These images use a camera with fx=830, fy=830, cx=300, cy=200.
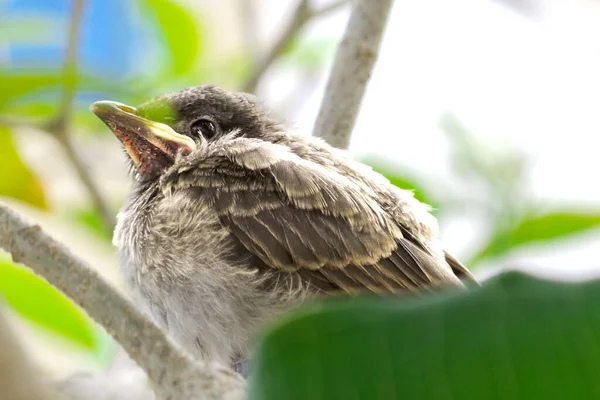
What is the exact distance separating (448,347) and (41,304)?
2.72 metres

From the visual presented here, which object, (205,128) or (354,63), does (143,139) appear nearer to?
(205,128)

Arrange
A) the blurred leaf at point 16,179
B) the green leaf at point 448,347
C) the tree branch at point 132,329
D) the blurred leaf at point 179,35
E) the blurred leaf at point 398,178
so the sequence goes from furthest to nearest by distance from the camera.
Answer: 1. the blurred leaf at point 179,35
2. the blurred leaf at point 16,179
3. the blurred leaf at point 398,178
4. the tree branch at point 132,329
5. the green leaf at point 448,347

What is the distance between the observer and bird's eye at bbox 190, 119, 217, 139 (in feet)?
8.23

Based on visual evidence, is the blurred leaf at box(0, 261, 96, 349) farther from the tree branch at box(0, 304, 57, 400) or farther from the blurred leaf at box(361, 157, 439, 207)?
the tree branch at box(0, 304, 57, 400)

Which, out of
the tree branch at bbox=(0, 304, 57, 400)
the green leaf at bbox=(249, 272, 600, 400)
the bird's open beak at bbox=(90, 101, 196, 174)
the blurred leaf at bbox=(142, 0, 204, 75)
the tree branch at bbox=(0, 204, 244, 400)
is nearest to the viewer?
the green leaf at bbox=(249, 272, 600, 400)

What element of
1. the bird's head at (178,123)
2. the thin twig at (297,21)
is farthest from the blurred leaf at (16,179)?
the thin twig at (297,21)

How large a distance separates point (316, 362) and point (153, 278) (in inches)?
52.8

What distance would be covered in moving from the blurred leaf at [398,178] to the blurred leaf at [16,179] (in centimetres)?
121

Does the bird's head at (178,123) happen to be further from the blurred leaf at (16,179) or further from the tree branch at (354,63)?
the blurred leaf at (16,179)

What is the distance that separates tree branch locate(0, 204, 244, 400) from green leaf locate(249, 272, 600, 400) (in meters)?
0.50

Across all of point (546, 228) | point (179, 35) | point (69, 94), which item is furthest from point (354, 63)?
point (179, 35)

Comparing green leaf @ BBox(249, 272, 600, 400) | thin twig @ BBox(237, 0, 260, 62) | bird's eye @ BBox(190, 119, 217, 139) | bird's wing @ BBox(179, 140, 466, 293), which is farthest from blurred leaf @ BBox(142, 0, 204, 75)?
green leaf @ BBox(249, 272, 600, 400)

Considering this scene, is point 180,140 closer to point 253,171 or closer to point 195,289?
point 253,171

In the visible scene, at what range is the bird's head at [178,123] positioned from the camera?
2381mm
